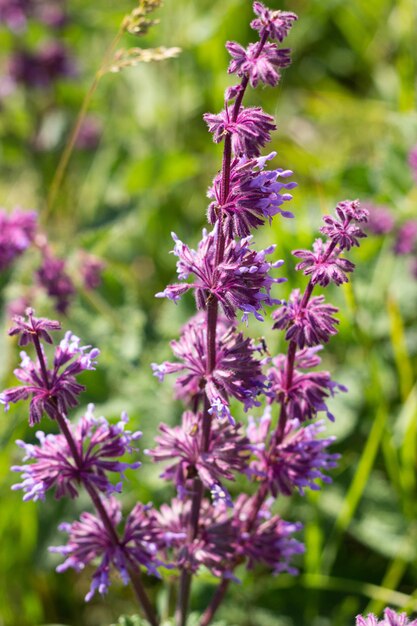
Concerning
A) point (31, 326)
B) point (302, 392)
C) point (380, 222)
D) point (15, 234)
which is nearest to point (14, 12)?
Result: point (15, 234)

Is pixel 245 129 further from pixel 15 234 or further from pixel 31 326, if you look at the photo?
pixel 15 234

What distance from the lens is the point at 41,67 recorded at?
5.55 m

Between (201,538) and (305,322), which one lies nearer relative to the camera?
(305,322)

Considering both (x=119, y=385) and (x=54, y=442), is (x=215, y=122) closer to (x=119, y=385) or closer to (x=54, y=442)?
(x=54, y=442)

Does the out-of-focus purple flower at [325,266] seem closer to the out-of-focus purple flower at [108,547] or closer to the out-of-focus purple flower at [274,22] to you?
the out-of-focus purple flower at [274,22]

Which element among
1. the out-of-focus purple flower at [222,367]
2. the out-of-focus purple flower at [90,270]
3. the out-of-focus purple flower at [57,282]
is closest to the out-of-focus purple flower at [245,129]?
the out-of-focus purple flower at [222,367]

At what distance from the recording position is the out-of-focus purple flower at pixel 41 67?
550 cm

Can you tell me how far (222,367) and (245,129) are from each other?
63cm

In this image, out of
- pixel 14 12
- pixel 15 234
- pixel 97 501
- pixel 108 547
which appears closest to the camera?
pixel 97 501

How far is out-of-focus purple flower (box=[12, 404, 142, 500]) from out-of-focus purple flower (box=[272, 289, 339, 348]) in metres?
0.51

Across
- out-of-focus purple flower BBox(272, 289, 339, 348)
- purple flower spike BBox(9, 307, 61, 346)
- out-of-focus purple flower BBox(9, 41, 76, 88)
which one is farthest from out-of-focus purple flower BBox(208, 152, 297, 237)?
out-of-focus purple flower BBox(9, 41, 76, 88)

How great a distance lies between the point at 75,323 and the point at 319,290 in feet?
4.14

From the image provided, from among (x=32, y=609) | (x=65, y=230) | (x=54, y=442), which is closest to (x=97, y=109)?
(x=65, y=230)

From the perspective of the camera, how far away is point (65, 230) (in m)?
5.62
